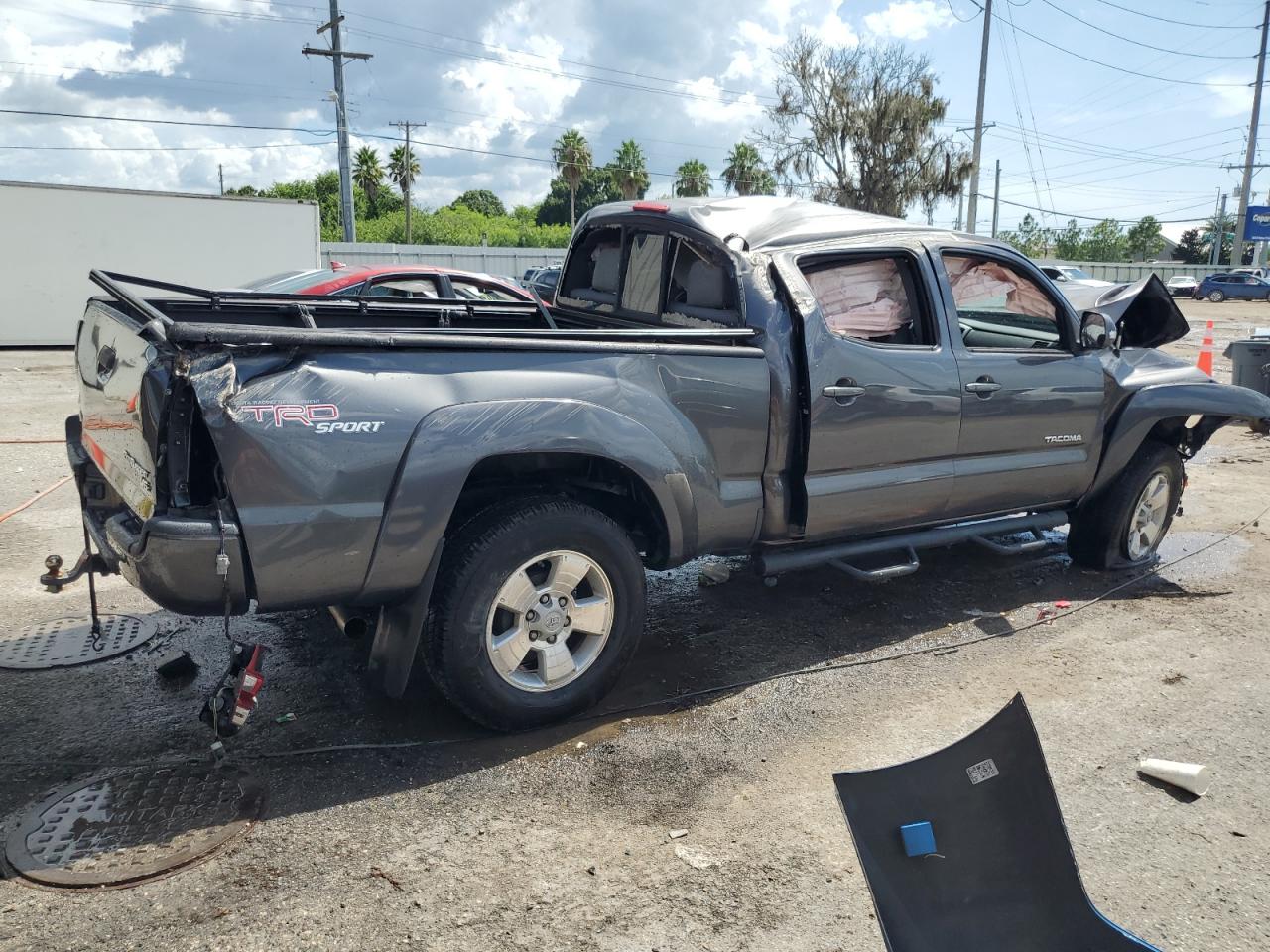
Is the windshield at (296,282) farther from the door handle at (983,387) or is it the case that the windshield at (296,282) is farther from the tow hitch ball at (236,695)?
the tow hitch ball at (236,695)

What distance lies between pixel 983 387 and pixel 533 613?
2.50 meters

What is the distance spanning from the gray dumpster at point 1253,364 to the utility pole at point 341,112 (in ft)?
84.8

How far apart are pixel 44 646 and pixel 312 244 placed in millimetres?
17402

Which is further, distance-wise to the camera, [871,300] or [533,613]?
[871,300]

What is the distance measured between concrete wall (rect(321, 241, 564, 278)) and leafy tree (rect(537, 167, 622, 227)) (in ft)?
90.7

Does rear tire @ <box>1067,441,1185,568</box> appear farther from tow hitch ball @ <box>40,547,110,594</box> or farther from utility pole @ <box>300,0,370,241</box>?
utility pole @ <box>300,0,370,241</box>

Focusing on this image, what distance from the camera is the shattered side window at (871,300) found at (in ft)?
14.6

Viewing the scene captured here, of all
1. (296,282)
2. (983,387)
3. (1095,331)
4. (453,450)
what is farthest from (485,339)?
(296,282)

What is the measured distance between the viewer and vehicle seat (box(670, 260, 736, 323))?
4383 millimetres

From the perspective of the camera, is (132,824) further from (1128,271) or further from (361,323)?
(1128,271)

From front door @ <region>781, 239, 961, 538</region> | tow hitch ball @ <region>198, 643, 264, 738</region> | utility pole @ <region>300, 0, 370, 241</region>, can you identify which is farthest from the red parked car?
utility pole @ <region>300, 0, 370, 241</region>

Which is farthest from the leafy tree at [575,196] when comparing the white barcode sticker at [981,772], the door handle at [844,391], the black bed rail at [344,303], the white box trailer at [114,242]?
the white barcode sticker at [981,772]

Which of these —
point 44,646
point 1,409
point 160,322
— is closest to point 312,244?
point 1,409

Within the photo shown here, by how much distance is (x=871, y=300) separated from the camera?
464 cm
